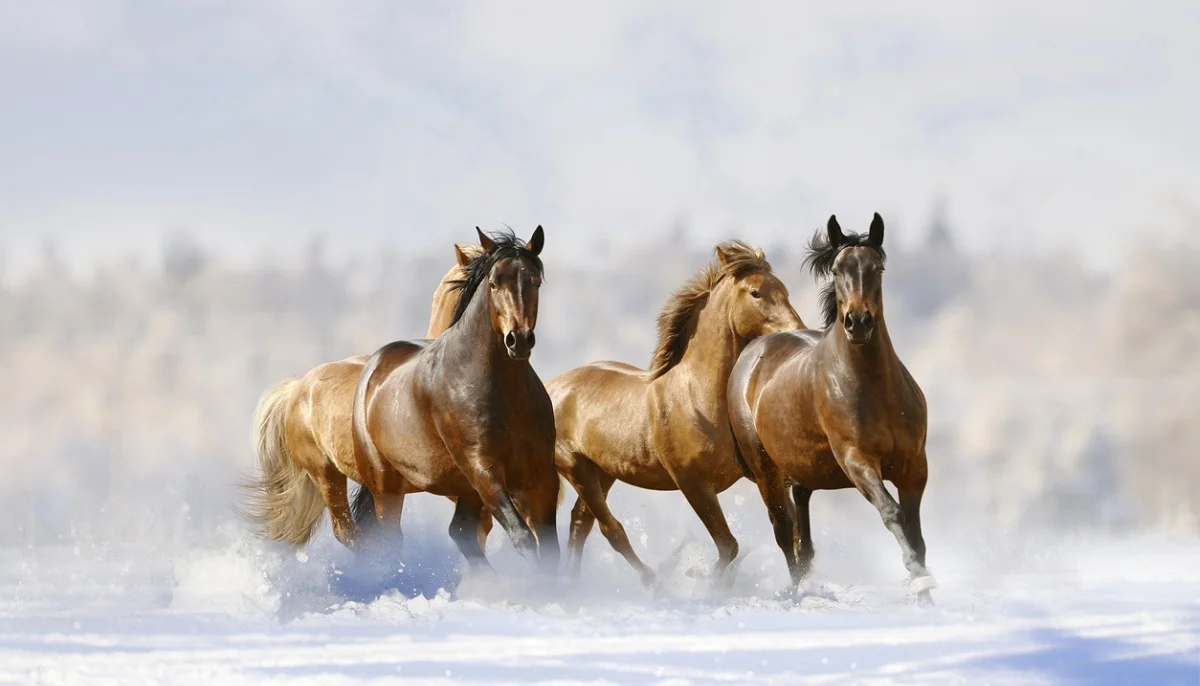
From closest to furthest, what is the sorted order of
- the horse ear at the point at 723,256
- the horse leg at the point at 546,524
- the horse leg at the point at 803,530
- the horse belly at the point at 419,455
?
the horse leg at the point at 546,524, the horse belly at the point at 419,455, the horse leg at the point at 803,530, the horse ear at the point at 723,256

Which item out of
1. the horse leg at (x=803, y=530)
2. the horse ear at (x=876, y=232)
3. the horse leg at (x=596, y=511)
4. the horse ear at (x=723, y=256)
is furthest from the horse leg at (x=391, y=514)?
the horse ear at (x=876, y=232)

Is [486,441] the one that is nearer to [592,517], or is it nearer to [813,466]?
[813,466]

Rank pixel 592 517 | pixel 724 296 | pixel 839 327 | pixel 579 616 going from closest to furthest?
pixel 579 616, pixel 839 327, pixel 724 296, pixel 592 517

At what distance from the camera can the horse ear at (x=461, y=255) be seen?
1145 centimetres

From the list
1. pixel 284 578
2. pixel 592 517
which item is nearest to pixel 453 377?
pixel 284 578

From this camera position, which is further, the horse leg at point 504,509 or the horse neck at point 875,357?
the horse neck at point 875,357

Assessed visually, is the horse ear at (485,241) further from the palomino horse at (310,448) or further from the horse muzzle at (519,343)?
the palomino horse at (310,448)

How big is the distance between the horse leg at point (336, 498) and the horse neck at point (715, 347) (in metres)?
2.85

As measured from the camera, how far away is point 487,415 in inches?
375

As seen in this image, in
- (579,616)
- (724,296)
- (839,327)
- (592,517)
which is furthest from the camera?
(592,517)

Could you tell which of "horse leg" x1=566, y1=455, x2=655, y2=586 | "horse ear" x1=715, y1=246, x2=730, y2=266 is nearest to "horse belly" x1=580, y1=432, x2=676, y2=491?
"horse leg" x1=566, y1=455, x2=655, y2=586

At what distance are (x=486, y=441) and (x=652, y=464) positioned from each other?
2.44 m

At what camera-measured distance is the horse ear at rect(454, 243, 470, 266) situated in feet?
37.6

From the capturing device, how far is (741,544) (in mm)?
11430
